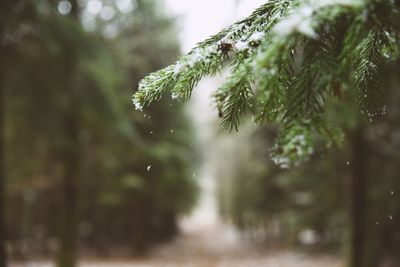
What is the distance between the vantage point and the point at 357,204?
760cm

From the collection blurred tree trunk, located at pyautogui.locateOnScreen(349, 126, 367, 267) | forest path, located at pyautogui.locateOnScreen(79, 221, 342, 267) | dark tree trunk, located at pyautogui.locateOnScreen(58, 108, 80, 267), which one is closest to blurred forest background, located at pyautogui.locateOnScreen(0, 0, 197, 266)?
dark tree trunk, located at pyautogui.locateOnScreen(58, 108, 80, 267)

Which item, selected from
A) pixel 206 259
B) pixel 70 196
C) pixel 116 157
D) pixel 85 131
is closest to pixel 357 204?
pixel 70 196

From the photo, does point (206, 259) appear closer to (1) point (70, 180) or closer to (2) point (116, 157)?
(2) point (116, 157)

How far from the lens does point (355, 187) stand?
7.74 metres

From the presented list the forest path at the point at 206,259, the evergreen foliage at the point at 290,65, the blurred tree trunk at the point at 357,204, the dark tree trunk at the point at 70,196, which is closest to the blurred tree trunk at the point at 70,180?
the dark tree trunk at the point at 70,196

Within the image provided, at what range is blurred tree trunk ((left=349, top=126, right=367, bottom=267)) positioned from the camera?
7.52m

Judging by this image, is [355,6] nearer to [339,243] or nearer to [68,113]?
[68,113]

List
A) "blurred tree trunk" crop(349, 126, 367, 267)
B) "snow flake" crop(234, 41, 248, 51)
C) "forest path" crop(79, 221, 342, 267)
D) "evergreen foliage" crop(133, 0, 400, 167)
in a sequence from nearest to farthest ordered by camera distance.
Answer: "evergreen foliage" crop(133, 0, 400, 167) → "snow flake" crop(234, 41, 248, 51) → "blurred tree trunk" crop(349, 126, 367, 267) → "forest path" crop(79, 221, 342, 267)

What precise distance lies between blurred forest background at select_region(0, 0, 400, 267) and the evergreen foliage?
0.38m

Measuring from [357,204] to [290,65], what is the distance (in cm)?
698

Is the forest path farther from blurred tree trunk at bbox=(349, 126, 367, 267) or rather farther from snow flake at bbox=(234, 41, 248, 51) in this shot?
snow flake at bbox=(234, 41, 248, 51)

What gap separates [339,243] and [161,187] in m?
7.99

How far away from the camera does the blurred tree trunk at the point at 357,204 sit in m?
7.52

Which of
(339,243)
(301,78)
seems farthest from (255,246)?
(301,78)
